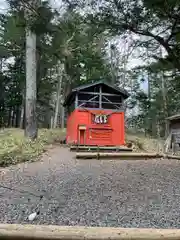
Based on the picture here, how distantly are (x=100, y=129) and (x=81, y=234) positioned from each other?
12407 millimetres

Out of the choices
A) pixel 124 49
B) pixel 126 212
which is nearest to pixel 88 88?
pixel 124 49

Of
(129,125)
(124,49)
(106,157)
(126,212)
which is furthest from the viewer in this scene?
A: (129,125)

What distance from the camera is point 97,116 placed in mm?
14617

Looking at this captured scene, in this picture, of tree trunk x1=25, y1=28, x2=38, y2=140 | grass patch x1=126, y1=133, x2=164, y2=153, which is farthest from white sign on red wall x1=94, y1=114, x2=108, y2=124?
tree trunk x1=25, y1=28, x2=38, y2=140

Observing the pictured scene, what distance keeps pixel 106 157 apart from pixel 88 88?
6993mm

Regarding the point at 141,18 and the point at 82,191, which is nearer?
the point at 82,191

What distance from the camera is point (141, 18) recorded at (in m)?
5.11

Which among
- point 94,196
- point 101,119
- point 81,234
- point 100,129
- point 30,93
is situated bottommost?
point 94,196

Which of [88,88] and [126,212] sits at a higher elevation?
[88,88]

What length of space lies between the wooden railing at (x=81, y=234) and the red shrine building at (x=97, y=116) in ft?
38.0

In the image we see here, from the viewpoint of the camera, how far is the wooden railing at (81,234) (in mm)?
2219

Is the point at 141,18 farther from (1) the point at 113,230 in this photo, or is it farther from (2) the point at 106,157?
(2) the point at 106,157

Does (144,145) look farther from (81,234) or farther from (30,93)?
(81,234)

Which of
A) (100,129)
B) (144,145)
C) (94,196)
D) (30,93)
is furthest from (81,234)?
(144,145)
